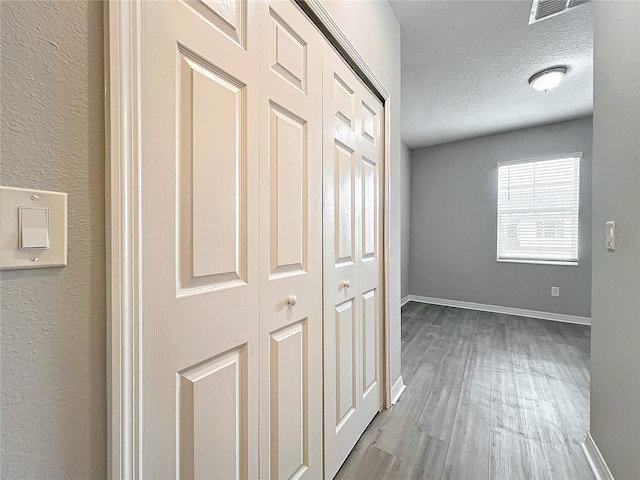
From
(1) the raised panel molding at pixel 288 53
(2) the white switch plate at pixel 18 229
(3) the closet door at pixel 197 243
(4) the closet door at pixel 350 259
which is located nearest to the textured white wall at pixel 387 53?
(4) the closet door at pixel 350 259

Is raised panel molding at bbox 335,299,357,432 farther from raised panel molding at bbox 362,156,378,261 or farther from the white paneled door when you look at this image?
raised panel molding at bbox 362,156,378,261

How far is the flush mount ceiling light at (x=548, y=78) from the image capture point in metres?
2.61

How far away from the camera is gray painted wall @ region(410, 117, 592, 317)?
3793 millimetres

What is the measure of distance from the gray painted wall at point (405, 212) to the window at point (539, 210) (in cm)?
136

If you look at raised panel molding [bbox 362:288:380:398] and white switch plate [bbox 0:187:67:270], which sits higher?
white switch plate [bbox 0:187:67:270]

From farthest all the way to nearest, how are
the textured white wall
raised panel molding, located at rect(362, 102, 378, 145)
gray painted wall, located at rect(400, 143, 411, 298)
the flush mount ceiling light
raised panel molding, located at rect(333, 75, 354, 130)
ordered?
gray painted wall, located at rect(400, 143, 411, 298)
the flush mount ceiling light
raised panel molding, located at rect(362, 102, 378, 145)
the textured white wall
raised panel molding, located at rect(333, 75, 354, 130)

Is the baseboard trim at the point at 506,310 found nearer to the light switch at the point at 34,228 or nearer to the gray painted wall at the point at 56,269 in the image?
the gray painted wall at the point at 56,269

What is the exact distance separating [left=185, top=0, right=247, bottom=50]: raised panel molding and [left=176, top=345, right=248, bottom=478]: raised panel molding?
2.91 ft

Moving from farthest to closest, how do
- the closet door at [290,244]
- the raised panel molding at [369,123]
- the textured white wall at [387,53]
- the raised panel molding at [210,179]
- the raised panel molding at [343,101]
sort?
the raised panel molding at [369,123], the textured white wall at [387,53], the raised panel molding at [343,101], the closet door at [290,244], the raised panel molding at [210,179]

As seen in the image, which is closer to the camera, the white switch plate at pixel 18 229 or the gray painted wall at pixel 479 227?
the white switch plate at pixel 18 229

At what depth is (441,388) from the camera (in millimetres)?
2164

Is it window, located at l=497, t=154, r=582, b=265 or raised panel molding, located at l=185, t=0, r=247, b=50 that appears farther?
window, located at l=497, t=154, r=582, b=265

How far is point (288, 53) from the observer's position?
1.03m

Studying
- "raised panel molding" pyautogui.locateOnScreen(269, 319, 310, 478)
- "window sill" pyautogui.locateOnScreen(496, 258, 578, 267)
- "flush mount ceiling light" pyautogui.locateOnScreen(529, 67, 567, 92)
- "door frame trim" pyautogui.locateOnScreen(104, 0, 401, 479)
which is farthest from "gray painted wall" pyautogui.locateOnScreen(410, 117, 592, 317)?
"door frame trim" pyautogui.locateOnScreen(104, 0, 401, 479)
